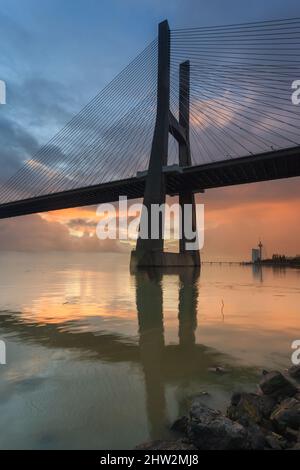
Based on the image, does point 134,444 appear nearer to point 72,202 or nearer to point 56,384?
point 56,384

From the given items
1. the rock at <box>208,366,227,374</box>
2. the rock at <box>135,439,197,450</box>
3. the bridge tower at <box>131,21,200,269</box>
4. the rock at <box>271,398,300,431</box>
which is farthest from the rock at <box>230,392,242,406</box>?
the bridge tower at <box>131,21,200,269</box>

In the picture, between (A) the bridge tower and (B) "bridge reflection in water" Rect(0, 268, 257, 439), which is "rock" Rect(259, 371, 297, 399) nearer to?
(B) "bridge reflection in water" Rect(0, 268, 257, 439)

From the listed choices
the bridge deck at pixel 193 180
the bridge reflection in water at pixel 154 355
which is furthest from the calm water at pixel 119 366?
the bridge deck at pixel 193 180

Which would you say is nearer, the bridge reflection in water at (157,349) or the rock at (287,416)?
the rock at (287,416)

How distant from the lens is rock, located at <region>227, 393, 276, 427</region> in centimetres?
418

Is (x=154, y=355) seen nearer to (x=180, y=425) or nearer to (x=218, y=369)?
(x=218, y=369)

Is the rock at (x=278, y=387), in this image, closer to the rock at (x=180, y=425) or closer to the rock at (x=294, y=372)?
the rock at (x=294, y=372)

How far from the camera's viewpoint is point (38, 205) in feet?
165

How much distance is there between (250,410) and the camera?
14.1 feet

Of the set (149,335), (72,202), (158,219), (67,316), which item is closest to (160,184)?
(158,219)

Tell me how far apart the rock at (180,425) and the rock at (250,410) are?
1.79 feet

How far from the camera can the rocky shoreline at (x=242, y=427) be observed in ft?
12.0

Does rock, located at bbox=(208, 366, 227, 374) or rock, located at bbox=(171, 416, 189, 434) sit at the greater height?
rock, located at bbox=(171, 416, 189, 434)

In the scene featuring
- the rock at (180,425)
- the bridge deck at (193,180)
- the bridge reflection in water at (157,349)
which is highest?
the bridge deck at (193,180)
